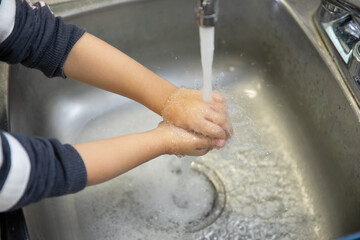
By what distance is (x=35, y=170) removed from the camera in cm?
42

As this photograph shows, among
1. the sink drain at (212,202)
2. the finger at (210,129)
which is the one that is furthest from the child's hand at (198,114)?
the sink drain at (212,202)

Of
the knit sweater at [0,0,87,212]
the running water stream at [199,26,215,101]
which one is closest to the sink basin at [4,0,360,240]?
the knit sweater at [0,0,87,212]

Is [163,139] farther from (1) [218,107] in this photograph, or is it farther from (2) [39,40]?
(2) [39,40]

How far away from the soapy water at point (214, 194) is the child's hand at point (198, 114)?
0.54 feet

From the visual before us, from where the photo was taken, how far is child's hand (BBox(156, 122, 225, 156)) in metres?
0.57

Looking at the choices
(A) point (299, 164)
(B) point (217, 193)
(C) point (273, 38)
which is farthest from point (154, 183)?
(C) point (273, 38)

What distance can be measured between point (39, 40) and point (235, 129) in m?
0.43

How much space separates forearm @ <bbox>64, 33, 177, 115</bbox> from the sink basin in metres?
0.14

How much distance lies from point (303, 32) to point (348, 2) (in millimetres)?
151

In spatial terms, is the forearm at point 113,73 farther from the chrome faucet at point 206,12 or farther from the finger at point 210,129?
the chrome faucet at point 206,12

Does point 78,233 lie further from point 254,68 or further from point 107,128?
point 254,68

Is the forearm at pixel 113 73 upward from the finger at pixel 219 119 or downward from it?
upward

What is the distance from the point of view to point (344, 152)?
62cm

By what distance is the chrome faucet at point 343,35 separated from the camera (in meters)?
0.60
